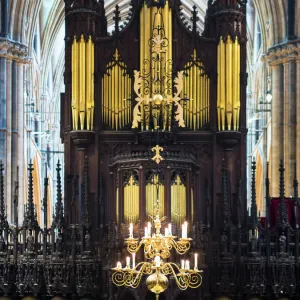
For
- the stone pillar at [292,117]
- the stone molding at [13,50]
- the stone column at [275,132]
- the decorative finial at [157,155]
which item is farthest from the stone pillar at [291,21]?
the decorative finial at [157,155]

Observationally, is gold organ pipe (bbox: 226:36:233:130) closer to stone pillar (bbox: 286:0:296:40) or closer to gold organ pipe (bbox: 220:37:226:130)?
gold organ pipe (bbox: 220:37:226:130)

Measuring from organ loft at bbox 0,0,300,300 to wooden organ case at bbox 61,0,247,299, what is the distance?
30mm

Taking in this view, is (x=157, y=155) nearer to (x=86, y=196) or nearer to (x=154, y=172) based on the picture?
(x=154, y=172)

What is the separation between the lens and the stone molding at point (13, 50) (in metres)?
43.9

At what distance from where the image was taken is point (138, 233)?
2919 centimetres

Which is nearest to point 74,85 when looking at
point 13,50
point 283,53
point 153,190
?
point 153,190

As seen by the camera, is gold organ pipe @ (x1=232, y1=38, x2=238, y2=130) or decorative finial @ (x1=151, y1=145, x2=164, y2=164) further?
gold organ pipe @ (x1=232, y1=38, x2=238, y2=130)

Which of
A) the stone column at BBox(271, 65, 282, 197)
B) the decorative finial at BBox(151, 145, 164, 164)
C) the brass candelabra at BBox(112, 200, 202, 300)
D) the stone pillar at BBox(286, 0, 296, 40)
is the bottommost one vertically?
the brass candelabra at BBox(112, 200, 202, 300)

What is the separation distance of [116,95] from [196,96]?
6.99ft

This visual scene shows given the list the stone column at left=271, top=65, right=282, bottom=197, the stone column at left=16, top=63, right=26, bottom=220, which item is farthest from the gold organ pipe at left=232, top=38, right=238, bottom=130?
the stone column at left=16, top=63, right=26, bottom=220

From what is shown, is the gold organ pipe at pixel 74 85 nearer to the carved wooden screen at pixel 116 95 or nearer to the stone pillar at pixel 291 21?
the carved wooden screen at pixel 116 95

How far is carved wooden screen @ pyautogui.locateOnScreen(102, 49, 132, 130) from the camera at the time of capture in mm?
30797

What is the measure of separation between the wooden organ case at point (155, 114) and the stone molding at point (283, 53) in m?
11.4

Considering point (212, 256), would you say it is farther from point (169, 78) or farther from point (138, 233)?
point (169, 78)
